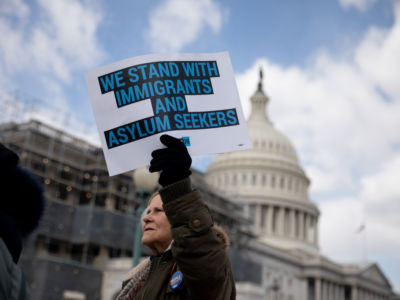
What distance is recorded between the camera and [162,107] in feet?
12.4

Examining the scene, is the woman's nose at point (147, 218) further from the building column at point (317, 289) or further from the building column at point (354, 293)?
the building column at point (354, 293)

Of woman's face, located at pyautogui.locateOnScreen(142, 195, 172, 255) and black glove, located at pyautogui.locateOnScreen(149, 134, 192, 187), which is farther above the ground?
black glove, located at pyautogui.locateOnScreen(149, 134, 192, 187)

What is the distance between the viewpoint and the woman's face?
381 centimetres

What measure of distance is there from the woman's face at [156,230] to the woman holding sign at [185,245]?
43 centimetres

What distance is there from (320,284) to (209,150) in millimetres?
73615

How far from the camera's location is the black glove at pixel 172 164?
3.06 m

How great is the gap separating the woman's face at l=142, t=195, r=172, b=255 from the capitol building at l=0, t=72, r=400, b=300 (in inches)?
115

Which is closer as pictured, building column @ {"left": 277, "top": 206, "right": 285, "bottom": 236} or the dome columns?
the dome columns

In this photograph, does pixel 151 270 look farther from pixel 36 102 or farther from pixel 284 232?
pixel 284 232

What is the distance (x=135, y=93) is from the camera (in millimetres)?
3898

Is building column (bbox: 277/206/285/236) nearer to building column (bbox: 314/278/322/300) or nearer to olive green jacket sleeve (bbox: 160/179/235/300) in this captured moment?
building column (bbox: 314/278/322/300)

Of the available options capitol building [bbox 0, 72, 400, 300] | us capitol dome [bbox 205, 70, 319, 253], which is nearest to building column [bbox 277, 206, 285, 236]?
us capitol dome [bbox 205, 70, 319, 253]

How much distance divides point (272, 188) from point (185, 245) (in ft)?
286

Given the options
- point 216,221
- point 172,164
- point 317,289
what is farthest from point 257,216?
point 172,164
